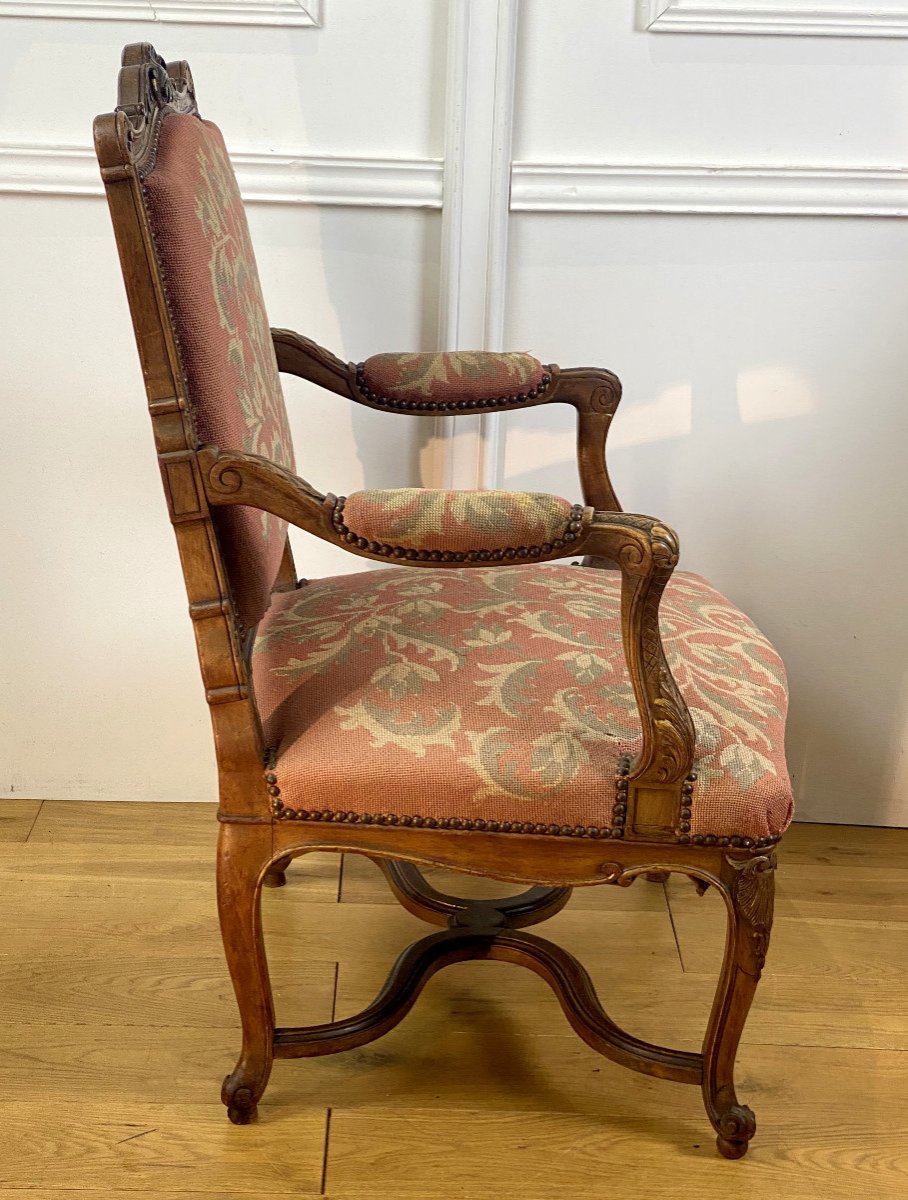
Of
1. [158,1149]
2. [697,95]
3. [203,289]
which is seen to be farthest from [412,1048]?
[697,95]

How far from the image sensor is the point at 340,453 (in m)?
1.77

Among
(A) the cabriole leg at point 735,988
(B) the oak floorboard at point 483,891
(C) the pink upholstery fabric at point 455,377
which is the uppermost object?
(C) the pink upholstery fabric at point 455,377

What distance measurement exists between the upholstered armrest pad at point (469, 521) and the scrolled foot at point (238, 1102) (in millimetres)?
662

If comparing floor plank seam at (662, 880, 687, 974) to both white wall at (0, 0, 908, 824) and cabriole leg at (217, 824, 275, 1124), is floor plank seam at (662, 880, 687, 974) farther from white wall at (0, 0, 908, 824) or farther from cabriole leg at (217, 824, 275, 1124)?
cabriole leg at (217, 824, 275, 1124)

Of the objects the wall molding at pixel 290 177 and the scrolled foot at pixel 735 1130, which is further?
the wall molding at pixel 290 177

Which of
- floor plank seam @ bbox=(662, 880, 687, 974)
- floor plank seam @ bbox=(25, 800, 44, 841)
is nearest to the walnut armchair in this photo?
floor plank seam @ bbox=(662, 880, 687, 974)

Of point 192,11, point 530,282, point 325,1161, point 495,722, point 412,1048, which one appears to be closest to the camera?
point 495,722

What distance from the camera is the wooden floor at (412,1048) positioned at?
124 cm

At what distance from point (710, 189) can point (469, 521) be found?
3.02ft

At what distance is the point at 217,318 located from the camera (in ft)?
3.52

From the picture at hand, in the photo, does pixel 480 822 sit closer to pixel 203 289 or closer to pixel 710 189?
pixel 203 289

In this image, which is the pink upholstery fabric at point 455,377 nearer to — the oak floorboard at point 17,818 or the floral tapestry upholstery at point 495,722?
the floral tapestry upholstery at point 495,722

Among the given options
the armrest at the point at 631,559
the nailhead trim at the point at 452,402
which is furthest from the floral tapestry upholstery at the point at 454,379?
the armrest at the point at 631,559

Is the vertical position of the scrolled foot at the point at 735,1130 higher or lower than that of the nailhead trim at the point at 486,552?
lower
